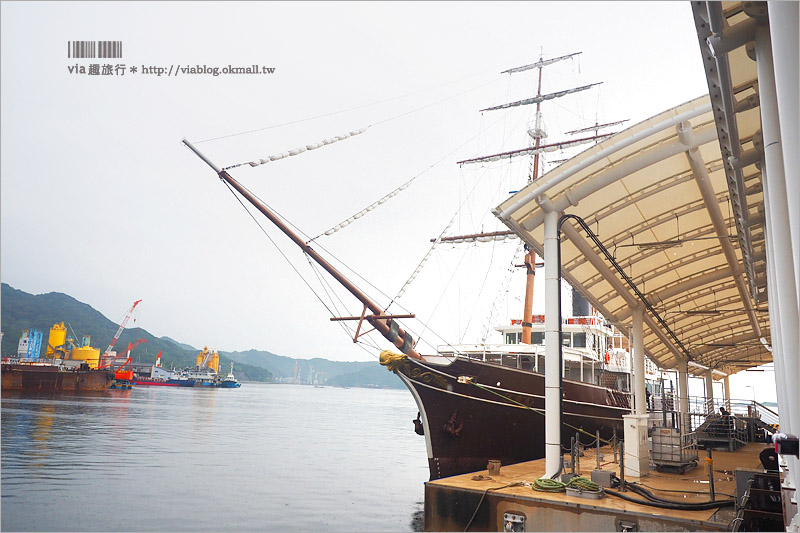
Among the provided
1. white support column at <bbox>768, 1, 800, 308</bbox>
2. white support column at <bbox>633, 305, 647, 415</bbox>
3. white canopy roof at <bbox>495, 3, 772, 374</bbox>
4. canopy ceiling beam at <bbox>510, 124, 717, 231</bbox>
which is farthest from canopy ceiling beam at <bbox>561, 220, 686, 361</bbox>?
white support column at <bbox>768, 1, 800, 308</bbox>

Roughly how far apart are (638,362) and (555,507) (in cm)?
811

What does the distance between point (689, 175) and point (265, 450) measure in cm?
2896

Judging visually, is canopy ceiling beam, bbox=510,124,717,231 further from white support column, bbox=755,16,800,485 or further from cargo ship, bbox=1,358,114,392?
cargo ship, bbox=1,358,114,392

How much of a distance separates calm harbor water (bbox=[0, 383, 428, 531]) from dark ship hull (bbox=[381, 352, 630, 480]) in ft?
9.14

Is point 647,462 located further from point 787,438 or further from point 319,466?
point 319,466

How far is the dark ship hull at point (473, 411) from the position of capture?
Answer: 14.9 m

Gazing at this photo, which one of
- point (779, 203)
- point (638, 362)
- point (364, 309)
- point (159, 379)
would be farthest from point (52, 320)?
point (779, 203)

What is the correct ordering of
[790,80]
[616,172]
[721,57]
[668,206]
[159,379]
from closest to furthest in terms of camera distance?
[790,80]
[721,57]
[616,172]
[668,206]
[159,379]

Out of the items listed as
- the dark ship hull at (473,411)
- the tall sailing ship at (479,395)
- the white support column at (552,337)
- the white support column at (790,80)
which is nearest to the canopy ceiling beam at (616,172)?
the white support column at (552,337)

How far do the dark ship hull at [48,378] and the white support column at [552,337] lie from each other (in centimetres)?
7638

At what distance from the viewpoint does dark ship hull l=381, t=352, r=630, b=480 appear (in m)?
14.9

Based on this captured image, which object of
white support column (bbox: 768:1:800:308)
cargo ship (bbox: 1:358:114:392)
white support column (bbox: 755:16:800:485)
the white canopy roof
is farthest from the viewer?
cargo ship (bbox: 1:358:114:392)

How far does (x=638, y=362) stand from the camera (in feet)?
49.7

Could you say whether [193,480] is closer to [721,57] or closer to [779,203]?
[779,203]
